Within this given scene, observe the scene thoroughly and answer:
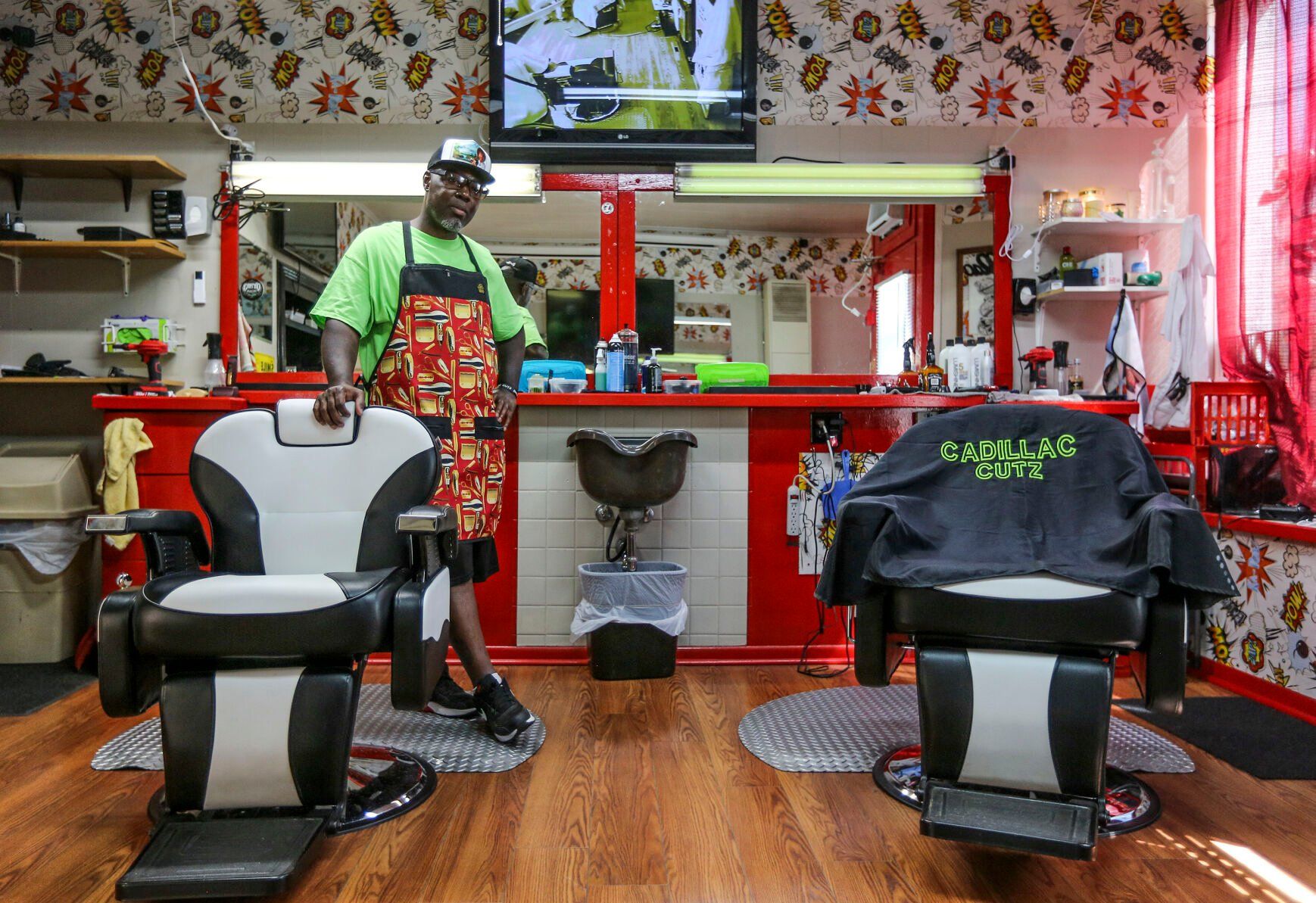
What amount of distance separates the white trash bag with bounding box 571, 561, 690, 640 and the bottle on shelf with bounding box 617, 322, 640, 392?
2.68 feet

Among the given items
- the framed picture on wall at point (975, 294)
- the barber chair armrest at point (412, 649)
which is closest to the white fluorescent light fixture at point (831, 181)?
the framed picture on wall at point (975, 294)

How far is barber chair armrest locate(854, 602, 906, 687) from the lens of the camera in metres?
1.75

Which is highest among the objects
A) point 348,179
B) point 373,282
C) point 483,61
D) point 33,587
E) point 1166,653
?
point 483,61

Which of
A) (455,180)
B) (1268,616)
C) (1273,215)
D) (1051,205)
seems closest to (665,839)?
(455,180)

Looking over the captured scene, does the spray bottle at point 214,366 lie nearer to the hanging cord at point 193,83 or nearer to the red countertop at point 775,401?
the hanging cord at point 193,83

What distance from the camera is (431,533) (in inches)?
61.9

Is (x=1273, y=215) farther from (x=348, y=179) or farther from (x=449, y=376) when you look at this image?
(x=348, y=179)

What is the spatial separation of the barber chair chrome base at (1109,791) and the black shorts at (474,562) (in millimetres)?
1152

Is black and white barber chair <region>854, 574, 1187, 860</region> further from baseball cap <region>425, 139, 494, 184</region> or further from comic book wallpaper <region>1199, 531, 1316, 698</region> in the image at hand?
baseball cap <region>425, 139, 494, 184</region>

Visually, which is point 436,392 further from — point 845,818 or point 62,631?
point 62,631

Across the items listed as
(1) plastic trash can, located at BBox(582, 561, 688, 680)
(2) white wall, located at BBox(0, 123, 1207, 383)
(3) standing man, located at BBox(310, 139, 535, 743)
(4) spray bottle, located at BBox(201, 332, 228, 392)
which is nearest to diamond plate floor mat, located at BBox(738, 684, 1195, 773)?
(1) plastic trash can, located at BBox(582, 561, 688, 680)

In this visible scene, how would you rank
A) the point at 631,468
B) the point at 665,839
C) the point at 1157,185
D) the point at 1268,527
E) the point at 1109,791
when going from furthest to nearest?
the point at 1157,185 < the point at 631,468 < the point at 1268,527 < the point at 1109,791 < the point at 665,839

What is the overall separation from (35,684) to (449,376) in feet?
6.17

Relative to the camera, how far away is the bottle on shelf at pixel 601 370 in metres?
3.30
